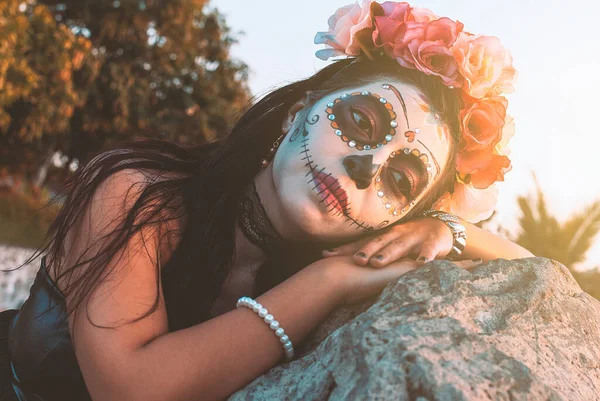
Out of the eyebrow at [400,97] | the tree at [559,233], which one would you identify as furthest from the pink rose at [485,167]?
the tree at [559,233]

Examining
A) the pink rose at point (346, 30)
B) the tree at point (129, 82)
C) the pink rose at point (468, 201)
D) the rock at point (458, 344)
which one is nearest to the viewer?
the rock at point (458, 344)

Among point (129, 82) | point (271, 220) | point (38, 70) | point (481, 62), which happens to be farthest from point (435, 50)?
point (129, 82)

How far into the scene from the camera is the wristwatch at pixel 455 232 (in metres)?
2.48

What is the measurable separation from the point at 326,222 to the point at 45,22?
12585 millimetres

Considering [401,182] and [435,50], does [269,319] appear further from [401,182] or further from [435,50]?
[435,50]

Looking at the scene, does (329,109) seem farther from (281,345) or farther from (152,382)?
(152,382)

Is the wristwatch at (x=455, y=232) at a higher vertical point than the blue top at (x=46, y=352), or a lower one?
lower

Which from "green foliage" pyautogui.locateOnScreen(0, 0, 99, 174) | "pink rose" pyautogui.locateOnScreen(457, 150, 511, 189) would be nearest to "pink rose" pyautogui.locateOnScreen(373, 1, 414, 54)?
"pink rose" pyautogui.locateOnScreen(457, 150, 511, 189)

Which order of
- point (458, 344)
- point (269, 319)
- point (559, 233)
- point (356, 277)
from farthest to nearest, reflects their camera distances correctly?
point (559, 233)
point (356, 277)
point (269, 319)
point (458, 344)

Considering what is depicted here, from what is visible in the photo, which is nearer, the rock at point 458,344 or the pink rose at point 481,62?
the rock at point 458,344

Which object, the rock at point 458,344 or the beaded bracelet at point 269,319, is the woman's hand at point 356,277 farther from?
the beaded bracelet at point 269,319

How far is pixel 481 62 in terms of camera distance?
8.07ft

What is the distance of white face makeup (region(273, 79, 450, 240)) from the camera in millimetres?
2150

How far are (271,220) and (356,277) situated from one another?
0.47 meters
